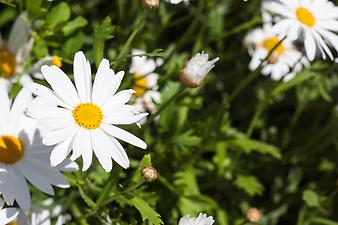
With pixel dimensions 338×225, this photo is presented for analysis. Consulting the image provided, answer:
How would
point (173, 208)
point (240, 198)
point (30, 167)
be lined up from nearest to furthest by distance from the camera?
point (30, 167)
point (173, 208)
point (240, 198)

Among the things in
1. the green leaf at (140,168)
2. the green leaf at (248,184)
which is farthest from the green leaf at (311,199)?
the green leaf at (140,168)

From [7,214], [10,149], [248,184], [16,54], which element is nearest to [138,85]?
[16,54]

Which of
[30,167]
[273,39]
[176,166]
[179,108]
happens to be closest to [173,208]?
[176,166]

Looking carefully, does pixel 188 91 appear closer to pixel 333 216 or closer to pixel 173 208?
pixel 173 208

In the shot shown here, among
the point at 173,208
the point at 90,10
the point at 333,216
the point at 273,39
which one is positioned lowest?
the point at 333,216

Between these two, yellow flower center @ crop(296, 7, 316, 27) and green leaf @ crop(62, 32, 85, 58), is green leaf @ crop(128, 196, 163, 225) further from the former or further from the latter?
yellow flower center @ crop(296, 7, 316, 27)

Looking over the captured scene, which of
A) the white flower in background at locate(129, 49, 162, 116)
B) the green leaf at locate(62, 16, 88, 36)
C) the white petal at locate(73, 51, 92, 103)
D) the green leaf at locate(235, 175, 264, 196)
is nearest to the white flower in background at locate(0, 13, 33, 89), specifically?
the green leaf at locate(62, 16, 88, 36)

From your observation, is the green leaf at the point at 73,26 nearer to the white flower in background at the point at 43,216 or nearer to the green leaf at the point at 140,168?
the white flower in background at the point at 43,216
